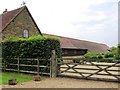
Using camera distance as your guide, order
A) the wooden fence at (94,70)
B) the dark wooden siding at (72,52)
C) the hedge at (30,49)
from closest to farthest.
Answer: the wooden fence at (94,70) < the hedge at (30,49) < the dark wooden siding at (72,52)

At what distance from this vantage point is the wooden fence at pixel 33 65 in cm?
1608

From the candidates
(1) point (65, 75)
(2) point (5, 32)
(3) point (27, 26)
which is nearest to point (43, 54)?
(1) point (65, 75)

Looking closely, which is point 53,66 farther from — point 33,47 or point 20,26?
point 20,26

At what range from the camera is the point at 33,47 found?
1739cm

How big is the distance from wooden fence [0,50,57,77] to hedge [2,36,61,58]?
1.23ft

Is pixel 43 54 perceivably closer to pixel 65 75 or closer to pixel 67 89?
pixel 65 75

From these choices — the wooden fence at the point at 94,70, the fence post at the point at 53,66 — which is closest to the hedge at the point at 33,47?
the fence post at the point at 53,66

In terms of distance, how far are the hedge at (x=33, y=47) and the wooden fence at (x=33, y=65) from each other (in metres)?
0.37

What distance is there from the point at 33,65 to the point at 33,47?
1.37m

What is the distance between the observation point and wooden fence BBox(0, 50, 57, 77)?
1608cm

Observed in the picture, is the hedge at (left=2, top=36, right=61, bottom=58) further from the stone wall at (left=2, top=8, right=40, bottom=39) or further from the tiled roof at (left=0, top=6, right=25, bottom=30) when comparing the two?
the tiled roof at (left=0, top=6, right=25, bottom=30)

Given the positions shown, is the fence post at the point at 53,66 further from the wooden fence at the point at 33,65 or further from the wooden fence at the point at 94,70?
the wooden fence at the point at 94,70

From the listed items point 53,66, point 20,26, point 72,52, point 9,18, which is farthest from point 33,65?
point 72,52

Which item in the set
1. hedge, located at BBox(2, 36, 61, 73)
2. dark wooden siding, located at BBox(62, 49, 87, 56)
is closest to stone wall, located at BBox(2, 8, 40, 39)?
dark wooden siding, located at BBox(62, 49, 87, 56)
